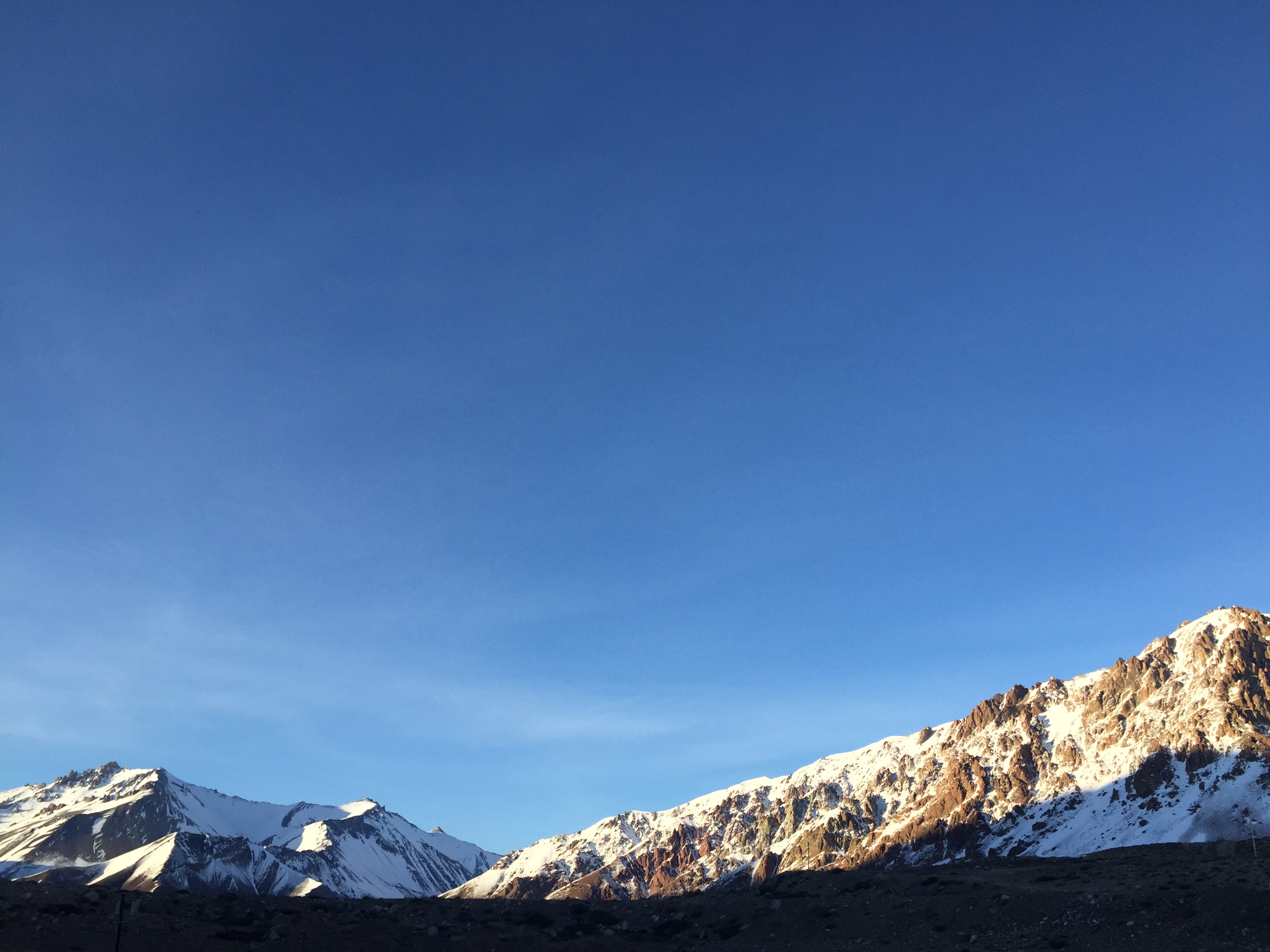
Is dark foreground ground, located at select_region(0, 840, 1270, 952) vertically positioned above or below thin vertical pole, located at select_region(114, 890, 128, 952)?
below

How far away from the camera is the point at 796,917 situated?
70.2 metres

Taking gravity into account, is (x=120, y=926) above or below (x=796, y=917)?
above

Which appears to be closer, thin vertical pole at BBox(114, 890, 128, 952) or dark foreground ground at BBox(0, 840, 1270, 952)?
thin vertical pole at BBox(114, 890, 128, 952)

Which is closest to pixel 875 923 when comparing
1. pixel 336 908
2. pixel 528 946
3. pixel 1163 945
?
pixel 1163 945

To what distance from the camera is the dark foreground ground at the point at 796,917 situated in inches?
2142

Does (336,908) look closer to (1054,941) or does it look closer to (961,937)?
(961,937)

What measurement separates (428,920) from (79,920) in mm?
24712

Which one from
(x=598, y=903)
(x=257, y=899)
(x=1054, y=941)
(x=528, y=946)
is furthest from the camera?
(x=598, y=903)

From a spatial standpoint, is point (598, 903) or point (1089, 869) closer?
point (1089, 869)

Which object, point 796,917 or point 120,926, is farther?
point 796,917

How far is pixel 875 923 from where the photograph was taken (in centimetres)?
6488

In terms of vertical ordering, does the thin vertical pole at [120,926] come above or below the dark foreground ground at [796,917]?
above

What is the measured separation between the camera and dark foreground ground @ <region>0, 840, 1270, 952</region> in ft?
178

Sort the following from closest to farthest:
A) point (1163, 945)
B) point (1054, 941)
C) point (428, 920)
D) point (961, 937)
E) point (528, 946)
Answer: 1. point (1163, 945)
2. point (1054, 941)
3. point (961, 937)
4. point (528, 946)
5. point (428, 920)
